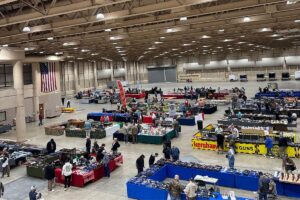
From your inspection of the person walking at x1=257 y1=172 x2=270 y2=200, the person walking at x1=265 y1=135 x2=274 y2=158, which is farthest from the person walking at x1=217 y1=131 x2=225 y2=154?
the person walking at x1=257 y1=172 x2=270 y2=200

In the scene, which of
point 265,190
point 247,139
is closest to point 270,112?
point 247,139

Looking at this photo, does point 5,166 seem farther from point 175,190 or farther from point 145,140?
point 175,190

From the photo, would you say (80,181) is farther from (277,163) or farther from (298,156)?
(298,156)

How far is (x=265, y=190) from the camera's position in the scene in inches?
416

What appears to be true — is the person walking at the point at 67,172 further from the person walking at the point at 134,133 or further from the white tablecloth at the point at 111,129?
the white tablecloth at the point at 111,129

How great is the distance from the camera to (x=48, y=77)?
33500mm

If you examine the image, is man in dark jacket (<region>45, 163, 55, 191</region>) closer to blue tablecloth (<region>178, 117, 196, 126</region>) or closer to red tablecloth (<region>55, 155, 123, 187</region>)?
red tablecloth (<region>55, 155, 123, 187</region>)

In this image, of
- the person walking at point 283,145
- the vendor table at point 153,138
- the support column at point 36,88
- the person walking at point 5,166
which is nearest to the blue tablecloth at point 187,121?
the vendor table at point 153,138

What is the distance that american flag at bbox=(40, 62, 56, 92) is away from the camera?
1294 inches

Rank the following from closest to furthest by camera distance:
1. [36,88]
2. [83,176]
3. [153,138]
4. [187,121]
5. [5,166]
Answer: [83,176] < [5,166] < [153,138] < [187,121] < [36,88]

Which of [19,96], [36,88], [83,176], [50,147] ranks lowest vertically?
[83,176]

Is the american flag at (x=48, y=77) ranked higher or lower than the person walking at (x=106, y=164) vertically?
higher

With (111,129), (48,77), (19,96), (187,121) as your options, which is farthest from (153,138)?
(48,77)

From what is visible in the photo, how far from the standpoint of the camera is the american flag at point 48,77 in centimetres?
3288
